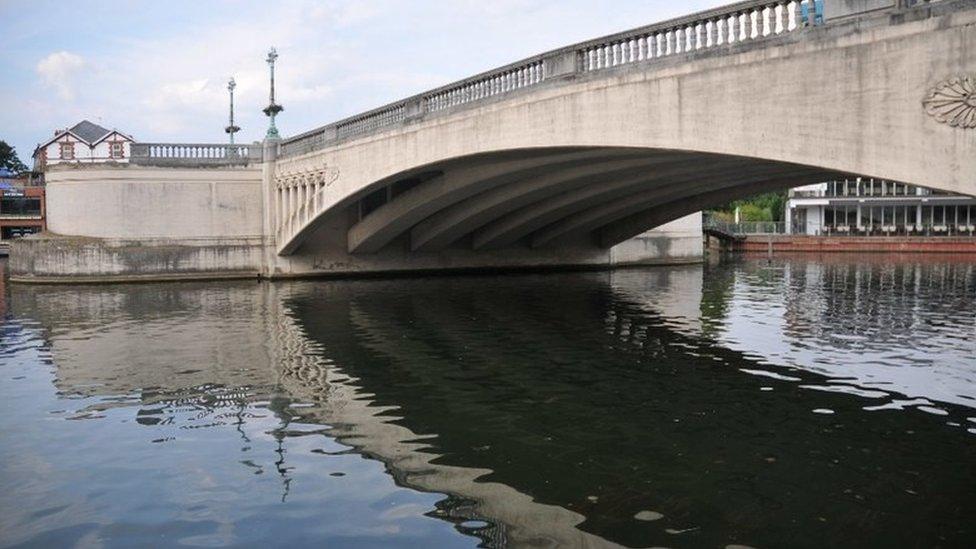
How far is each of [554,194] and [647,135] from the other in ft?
43.5

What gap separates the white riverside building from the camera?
6481 cm

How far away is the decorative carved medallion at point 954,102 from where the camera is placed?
10539 mm

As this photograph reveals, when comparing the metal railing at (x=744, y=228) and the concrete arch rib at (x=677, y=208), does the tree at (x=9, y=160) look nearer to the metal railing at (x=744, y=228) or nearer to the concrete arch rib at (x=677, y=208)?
the metal railing at (x=744, y=228)

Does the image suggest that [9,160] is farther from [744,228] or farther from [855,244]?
[855,244]

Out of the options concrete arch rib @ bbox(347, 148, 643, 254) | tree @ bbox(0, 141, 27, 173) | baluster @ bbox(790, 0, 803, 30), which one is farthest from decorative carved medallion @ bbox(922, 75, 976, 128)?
tree @ bbox(0, 141, 27, 173)

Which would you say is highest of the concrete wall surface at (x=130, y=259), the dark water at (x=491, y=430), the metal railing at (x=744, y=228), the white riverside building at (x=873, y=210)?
the white riverside building at (x=873, y=210)

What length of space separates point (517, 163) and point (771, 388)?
37.0 ft

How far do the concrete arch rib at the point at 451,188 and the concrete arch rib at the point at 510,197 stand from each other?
0.41 metres

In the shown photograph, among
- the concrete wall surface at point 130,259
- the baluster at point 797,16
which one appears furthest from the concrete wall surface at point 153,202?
the baluster at point 797,16

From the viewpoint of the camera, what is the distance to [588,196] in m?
28.5

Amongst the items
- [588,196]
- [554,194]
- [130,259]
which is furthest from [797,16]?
[130,259]

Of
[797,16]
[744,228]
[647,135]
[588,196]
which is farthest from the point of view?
[744,228]

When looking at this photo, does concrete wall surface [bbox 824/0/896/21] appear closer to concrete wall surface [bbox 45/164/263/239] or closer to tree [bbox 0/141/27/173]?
concrete wall surface [bbox 45/164/263/239]

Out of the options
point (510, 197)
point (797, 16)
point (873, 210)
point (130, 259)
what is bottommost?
point (130, 259)
